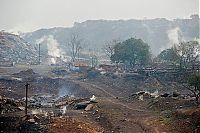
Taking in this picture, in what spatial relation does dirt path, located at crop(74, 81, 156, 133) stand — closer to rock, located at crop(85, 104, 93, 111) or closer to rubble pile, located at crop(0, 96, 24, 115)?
rock, located at crop(85, 104, 93, 111)

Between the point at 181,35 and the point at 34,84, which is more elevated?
the point at 181,35

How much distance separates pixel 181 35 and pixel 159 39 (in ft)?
30.7

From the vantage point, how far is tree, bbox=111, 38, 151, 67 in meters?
70.9

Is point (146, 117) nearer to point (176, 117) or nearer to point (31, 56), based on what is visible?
point (176, 117)

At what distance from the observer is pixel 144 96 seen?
1692 inches

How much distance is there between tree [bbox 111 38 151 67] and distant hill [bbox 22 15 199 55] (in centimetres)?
6904

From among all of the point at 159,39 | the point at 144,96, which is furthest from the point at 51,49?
the point at 144,96

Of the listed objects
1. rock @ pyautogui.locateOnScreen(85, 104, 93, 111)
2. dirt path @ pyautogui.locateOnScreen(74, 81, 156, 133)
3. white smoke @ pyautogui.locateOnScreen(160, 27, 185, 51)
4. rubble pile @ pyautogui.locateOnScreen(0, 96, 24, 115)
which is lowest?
dirt path @ pyautogui.locateOnScreen(74, 81, 156, 133)

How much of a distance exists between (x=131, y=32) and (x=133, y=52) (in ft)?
271

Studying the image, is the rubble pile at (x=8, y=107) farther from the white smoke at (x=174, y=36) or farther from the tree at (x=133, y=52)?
the white smoke at (x=174, y=36)

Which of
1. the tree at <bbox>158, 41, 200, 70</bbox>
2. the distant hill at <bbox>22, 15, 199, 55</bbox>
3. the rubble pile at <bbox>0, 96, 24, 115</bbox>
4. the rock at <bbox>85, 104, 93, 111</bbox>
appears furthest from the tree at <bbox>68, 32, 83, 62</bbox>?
the rubble pile at <bbox>0, 96, 24, 115</bbox>

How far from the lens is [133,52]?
7144 centimetres

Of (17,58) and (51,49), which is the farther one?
(51,49)

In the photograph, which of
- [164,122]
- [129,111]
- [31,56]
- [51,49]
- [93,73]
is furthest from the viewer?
[51,49]
